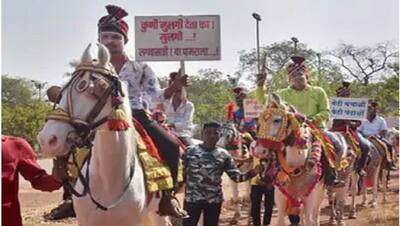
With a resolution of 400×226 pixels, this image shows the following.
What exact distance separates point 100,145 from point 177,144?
1338 millimetres

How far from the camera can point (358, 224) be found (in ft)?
44.2

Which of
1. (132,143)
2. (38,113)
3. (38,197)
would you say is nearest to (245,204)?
(38,197)

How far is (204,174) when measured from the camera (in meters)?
8.60

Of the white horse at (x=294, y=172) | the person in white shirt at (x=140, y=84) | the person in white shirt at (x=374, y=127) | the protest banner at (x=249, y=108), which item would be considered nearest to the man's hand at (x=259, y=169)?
the white horse at (x=294, y=172)

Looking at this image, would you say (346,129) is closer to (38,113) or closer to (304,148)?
(304,148)

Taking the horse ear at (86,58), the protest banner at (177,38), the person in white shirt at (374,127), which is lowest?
the person in white shirt at (374,127)

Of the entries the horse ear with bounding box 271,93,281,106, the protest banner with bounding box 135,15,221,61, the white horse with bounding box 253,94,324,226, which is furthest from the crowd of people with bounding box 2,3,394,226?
the protest banner with bounding box 135,15,221,61

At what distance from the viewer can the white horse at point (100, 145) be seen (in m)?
5.22

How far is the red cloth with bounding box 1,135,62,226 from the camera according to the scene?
457 cm

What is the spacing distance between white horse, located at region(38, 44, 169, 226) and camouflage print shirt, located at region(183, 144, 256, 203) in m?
1.79

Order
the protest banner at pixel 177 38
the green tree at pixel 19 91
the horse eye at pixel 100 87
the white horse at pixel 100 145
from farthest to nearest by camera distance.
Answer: the green tree at pixel 19 91 → the protest banner at pixel 177 38 → the horse eye at pixel 100 87 → the white horse at pixel 100 145

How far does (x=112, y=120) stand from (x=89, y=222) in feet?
3.14

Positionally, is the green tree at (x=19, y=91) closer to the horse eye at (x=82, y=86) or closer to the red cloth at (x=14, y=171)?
the horse eye at (x=82, y=86)

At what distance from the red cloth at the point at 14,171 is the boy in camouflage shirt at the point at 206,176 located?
12.7ft
